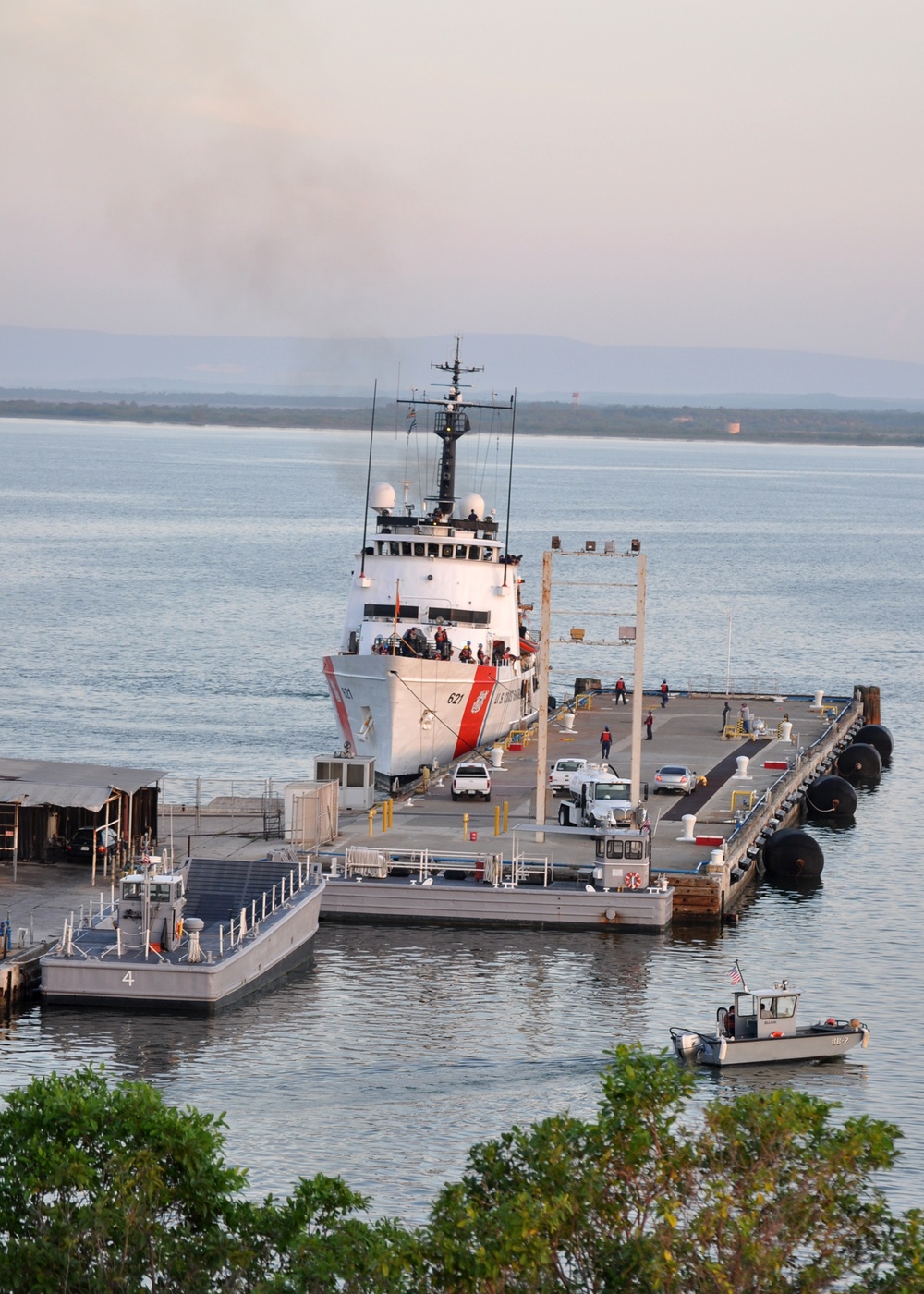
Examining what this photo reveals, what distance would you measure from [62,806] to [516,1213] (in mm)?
27128

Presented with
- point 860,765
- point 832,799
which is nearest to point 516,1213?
point 832,799

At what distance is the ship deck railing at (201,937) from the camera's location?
115 ft

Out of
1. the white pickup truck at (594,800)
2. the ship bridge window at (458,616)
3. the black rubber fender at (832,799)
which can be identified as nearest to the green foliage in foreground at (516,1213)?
the white pickup truck at (594,800)

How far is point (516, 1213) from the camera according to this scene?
1655 cm

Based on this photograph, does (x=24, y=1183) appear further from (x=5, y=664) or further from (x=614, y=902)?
(x=5, y=664)

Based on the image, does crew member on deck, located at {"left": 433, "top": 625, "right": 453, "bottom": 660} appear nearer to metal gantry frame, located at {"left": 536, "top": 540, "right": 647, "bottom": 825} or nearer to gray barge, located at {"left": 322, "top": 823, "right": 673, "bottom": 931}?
metal gantry frame, located at {"left": 536, "top": 540, "right": 647, "bottom": 825}

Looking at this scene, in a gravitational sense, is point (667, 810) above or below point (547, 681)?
below

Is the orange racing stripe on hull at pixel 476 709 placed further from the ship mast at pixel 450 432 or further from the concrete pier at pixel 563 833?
the ship mast at pixel 450 432

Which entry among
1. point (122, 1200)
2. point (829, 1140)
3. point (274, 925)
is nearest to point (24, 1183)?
point (122, 1200)

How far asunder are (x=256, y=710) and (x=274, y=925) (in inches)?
1647

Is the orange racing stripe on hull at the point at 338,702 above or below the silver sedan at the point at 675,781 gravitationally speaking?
above

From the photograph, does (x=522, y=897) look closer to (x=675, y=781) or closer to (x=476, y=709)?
(x=675, y=781)

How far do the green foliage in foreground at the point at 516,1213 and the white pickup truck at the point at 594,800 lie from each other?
26.8 metres

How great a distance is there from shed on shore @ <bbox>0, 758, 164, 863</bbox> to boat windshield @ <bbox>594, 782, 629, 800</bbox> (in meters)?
10.2
